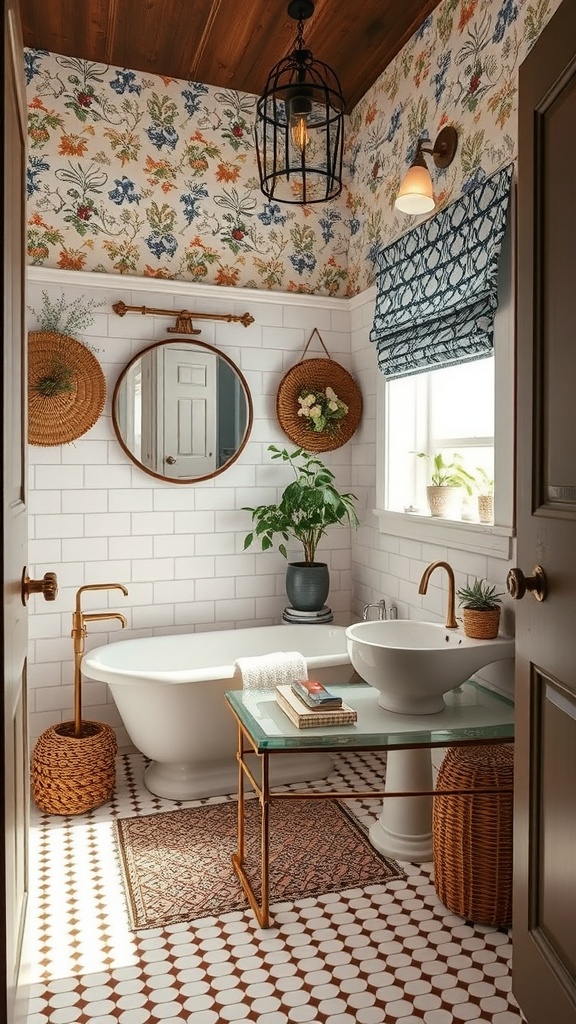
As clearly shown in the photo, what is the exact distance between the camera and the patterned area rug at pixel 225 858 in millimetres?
2459

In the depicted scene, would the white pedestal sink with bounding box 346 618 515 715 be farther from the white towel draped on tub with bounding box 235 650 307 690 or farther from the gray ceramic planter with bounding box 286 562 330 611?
the gray ceramic planter with bounding box 286 562 330 611

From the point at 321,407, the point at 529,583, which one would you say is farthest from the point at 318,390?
the point at 529,583

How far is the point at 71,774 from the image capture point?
120 inches

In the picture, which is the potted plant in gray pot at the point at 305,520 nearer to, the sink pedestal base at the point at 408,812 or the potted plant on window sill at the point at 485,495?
the potted plant on window sill at the point at 485,495

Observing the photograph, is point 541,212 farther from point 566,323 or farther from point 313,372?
A: point 313,372

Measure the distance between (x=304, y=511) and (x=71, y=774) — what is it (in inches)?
62.3

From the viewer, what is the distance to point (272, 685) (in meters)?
2.98

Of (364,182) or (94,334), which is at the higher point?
(364,182)

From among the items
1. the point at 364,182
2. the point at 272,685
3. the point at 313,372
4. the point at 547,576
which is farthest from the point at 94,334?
the point at 547,576

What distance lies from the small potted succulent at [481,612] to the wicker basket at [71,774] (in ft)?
5.26

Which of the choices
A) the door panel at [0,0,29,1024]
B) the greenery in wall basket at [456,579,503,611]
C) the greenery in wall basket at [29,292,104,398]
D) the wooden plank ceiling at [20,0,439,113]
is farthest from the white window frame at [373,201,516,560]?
the greenery in wall basket at [29,292,104,398]

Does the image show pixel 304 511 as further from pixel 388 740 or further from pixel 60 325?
pixel 388 740

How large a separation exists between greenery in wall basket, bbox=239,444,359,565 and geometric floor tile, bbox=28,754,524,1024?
1.63 metres

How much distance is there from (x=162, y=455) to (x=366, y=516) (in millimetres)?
1105
